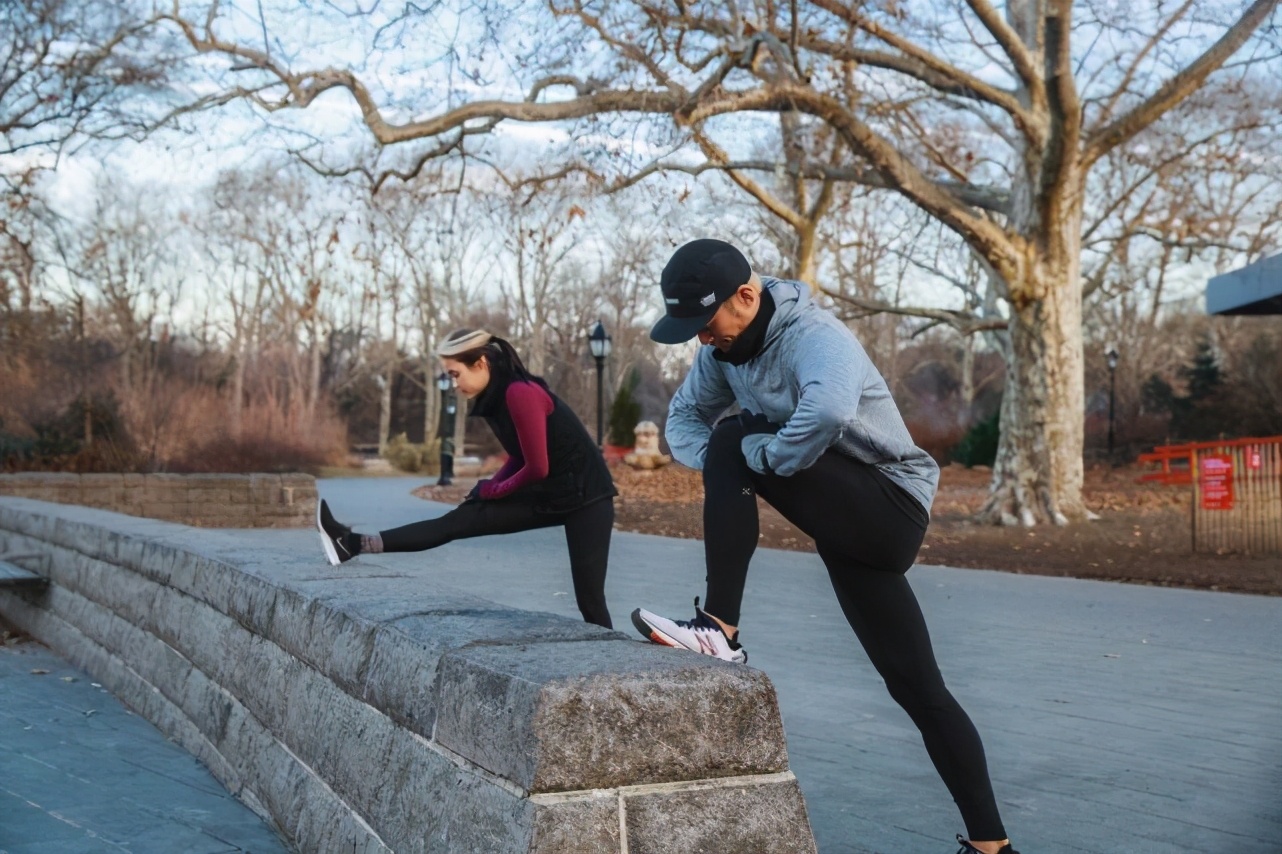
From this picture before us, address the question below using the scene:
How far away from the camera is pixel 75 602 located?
8578 mm

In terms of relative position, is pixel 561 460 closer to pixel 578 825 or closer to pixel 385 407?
pixel 578 825

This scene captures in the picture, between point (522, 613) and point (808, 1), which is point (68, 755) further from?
point (808, 1)

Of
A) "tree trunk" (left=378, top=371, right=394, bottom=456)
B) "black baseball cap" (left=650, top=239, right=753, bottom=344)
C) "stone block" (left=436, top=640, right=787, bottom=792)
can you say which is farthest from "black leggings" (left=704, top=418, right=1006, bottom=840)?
"tree trunk" (left=378, top=371, right=394, bottom=456)

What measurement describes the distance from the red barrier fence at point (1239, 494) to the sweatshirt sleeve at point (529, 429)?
1037cm

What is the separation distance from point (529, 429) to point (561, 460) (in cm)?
21

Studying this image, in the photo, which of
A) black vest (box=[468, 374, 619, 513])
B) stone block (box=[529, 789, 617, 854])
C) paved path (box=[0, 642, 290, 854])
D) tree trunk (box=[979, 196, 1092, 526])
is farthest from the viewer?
tree trunk (box=[979, 196, 1092, 526])

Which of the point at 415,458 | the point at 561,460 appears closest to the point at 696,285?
the point at 561,460

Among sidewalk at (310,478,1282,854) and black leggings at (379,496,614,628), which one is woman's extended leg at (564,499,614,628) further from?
sidewalk at (310,478,1282,854)

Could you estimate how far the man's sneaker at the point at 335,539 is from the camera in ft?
19.3

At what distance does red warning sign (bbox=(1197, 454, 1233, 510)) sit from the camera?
1437cm

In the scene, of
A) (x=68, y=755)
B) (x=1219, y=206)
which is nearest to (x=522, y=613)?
(x=68, y=755)

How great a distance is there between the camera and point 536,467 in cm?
568

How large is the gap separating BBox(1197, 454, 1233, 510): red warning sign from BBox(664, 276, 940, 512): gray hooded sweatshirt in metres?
11.9

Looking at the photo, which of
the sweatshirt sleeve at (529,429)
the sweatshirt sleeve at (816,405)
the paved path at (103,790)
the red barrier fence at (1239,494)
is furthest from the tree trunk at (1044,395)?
the sweatshirt sleeve at (816,405)
